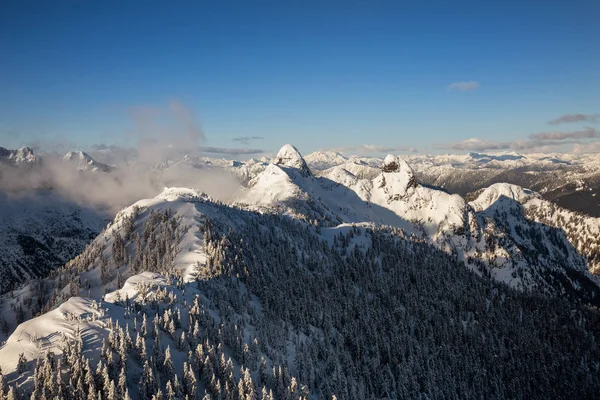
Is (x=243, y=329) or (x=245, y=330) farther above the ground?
(x=243, y=329)

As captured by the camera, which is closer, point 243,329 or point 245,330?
point 243,329

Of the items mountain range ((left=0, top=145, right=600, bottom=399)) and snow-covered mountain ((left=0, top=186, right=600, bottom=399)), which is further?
mountain range ((left=0, top=145, right=600, bottom=399))

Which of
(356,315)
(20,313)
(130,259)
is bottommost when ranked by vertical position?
(356,315)

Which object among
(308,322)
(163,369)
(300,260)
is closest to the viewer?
(163,369)

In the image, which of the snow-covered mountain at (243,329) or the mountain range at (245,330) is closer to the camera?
the snow-covered mountain at (243,329)

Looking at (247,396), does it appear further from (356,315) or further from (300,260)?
(300,260)

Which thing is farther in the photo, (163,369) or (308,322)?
(308,322)

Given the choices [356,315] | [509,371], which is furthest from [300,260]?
[509,371]

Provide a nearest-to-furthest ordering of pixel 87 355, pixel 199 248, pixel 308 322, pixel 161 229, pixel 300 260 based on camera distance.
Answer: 1. pixel 87 355
2. pixel 308 322
3. pixel 199 248
4. pixel 161 229
5. pixel 300 260
